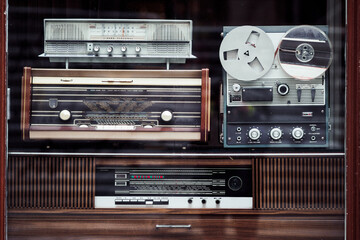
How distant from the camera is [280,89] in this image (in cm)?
205

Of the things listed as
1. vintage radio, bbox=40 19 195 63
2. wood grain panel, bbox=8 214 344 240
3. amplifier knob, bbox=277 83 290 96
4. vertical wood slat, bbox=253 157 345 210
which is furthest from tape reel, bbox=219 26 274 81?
wood grain panel, bbox=8 214 344 240

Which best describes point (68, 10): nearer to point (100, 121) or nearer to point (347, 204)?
point (100, 121)

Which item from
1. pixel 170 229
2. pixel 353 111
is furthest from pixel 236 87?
pixel 170 229

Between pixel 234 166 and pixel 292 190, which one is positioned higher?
pixel 234 166

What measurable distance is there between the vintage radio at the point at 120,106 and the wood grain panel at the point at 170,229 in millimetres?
452

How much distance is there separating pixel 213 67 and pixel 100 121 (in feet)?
2.32

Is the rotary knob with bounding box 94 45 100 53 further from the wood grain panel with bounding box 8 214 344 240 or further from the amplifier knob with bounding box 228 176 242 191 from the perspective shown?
the amplifier knob with bounding box 228 176 242 191

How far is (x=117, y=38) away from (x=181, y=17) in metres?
0.38

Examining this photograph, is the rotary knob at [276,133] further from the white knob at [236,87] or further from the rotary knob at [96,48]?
the rotary knob at [96,48]

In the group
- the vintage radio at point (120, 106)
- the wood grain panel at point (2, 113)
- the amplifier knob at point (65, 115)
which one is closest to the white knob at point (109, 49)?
the vintage radio at point (120, 106)

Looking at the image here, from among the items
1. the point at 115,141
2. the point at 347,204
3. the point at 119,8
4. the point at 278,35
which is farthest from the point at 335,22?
the point at 115,141

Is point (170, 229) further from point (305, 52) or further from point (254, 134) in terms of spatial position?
point (305, 52)

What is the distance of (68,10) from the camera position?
82.6 inches

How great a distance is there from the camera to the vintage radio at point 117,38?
2.07m
